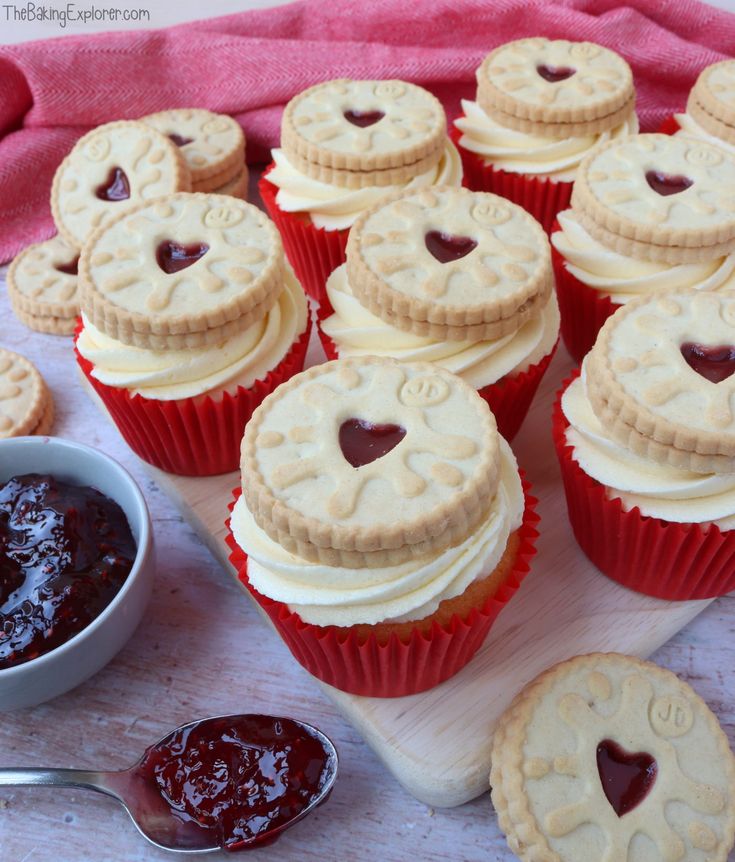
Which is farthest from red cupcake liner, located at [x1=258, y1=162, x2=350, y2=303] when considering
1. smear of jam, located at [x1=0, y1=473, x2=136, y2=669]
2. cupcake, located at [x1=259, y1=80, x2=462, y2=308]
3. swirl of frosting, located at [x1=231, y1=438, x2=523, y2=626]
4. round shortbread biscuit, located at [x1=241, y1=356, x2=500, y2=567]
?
swirl of frosting, located at [x1=231, y1=438, x2=523, y2=626]

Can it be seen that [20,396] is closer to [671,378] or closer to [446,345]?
[446,345]

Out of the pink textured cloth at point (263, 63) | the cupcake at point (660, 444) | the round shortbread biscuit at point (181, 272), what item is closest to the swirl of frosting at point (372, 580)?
the cupcake at point (660, 444)

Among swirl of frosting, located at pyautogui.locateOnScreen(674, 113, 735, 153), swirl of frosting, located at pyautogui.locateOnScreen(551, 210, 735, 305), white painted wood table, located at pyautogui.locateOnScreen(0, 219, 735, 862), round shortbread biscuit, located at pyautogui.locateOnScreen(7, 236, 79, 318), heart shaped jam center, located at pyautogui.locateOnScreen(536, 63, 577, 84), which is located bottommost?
white painted wood table, located at pyautogui.locateOnScreen(0, 219, 735, 862)

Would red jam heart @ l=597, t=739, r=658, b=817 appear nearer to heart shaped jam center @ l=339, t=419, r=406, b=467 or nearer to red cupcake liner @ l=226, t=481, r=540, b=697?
red cupcake liner @ l=226, t=481, r=540, b=697

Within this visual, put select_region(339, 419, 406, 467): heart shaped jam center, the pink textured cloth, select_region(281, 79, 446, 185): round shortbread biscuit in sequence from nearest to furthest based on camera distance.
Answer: select_region(339, 419, 406, 467): heart shaped jam center → select_region(281, 79, 446, 185): round shortbread biscuit → the pink textured cloth

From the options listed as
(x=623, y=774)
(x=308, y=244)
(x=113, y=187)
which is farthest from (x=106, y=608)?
(x=113, y=187)

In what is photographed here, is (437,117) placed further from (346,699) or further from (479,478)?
(346,699)

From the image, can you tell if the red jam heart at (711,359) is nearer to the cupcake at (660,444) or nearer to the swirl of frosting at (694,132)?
the cupcake at (660,444)

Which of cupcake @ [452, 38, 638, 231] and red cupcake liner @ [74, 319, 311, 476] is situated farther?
cupcake @ [452, 38, 638, 231]
